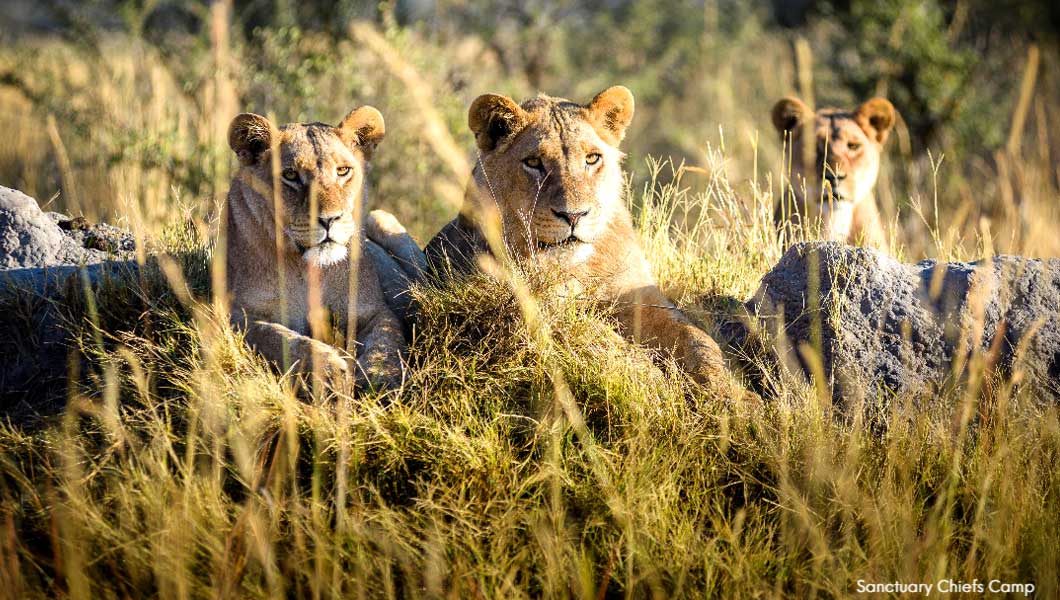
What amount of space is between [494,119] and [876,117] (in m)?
3.24

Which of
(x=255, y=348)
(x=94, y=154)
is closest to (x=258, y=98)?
(x=94, y=154)

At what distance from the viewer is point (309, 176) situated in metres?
4.33

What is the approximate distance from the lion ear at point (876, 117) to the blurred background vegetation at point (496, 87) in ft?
1.64

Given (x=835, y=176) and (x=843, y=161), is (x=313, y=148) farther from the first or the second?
(x=843, y=161)

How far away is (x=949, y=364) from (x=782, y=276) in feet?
2.60

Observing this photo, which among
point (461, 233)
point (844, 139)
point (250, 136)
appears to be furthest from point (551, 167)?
point (844, 139)

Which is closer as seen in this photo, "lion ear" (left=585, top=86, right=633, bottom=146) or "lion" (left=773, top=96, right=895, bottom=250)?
"lion ear" (left=585, top=86, right=633, bottom=146)

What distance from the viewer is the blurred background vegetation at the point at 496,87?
8.06 meters

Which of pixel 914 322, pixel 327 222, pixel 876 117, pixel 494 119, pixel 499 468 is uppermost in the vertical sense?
pixel 494 119

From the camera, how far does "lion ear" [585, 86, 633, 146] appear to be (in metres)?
4.71

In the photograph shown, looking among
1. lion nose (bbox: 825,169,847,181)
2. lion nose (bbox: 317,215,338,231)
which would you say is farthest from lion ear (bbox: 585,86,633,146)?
lion nose (bbox: 825,169,847,181)

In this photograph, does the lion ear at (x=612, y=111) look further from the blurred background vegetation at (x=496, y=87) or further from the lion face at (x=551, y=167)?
the blurred background vegetation at (x=496, y=87)

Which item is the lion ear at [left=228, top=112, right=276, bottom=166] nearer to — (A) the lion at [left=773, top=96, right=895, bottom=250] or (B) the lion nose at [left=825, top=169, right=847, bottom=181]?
(A) the lion at [left=773, top=96, right=895, bottom=250]

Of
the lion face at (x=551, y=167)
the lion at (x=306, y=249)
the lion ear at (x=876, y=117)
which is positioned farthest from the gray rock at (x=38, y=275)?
the lion ear at (x=876, y=117)
